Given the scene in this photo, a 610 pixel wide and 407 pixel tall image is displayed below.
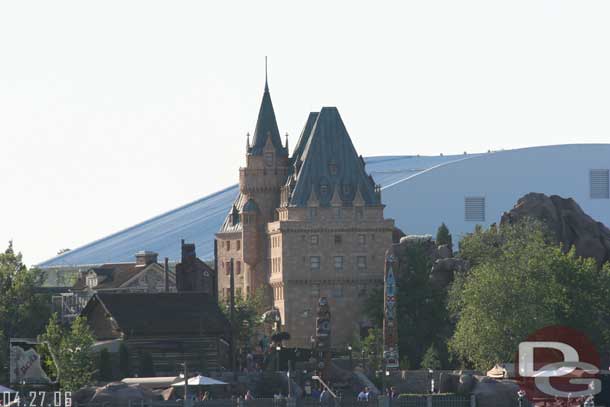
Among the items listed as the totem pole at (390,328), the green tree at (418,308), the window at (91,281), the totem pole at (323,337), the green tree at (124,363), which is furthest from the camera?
the window at (91,281)

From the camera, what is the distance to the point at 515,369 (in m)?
104

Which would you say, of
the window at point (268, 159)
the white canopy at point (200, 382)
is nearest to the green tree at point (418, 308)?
the window at point (268, 159)

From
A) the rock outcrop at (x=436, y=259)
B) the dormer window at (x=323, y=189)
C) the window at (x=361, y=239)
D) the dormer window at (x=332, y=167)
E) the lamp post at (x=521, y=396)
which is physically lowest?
the lamp post at (x=521, y=396)

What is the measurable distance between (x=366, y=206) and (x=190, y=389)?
2514 inches

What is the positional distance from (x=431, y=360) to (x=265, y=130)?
47.1 metres

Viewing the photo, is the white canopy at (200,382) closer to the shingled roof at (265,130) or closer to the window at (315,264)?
the window at (315,264)

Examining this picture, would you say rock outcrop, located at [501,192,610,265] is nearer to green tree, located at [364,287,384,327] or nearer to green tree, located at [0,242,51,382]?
green tree, located at [364,287,384,327]

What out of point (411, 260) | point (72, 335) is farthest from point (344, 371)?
point (411, 260)

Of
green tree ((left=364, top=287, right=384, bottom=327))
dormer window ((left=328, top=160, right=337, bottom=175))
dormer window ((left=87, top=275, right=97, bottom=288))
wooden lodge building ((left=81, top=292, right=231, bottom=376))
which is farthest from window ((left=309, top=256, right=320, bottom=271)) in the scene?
wooden lodge building ((left=81, top=292, right=231, bottom=376))

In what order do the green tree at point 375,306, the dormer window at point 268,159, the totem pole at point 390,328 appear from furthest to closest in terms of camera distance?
the dormer window at point 268,159, the green tree at point 375,306, the totem pole at point 390,328

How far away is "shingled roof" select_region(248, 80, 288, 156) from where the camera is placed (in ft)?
576

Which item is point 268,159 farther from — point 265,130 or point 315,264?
point 315,264

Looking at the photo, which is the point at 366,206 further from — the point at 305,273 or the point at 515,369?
the point at 515,369

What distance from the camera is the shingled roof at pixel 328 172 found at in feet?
559
